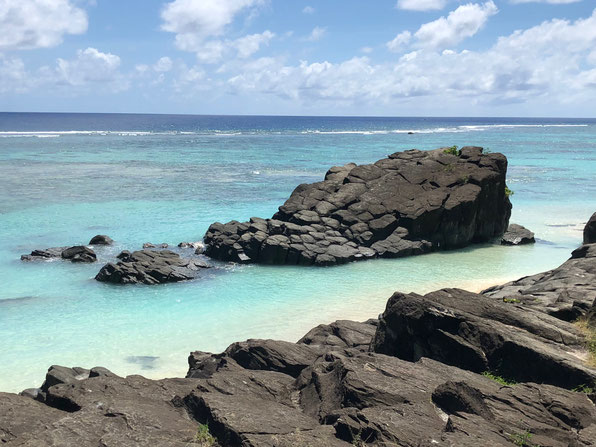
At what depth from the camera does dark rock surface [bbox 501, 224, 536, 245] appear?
3312cm

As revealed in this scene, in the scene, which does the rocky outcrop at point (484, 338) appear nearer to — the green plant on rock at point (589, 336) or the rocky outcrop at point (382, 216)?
the green plant on rock at point (589, 336)

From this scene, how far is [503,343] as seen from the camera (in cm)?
1250

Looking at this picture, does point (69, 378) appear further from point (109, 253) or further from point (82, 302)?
point (109, 253)

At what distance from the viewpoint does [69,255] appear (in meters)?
29.3

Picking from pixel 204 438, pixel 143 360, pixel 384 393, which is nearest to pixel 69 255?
pixel 143 360

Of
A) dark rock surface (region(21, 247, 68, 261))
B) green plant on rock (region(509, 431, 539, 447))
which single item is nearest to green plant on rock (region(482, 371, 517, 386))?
green plant on rock (region(509, 431, 539, 447))

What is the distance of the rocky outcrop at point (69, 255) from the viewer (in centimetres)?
2885

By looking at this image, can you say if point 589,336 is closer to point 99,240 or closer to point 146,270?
point 146,270

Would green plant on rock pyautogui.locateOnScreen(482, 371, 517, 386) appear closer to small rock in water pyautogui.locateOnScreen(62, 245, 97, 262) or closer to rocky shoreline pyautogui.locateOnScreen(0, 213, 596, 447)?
rocky shoreline pyautogui.locateOnScreen(0, 213, 596, 447)

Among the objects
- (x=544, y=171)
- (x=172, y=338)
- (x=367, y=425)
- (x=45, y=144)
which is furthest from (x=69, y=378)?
(x=45, y=144)

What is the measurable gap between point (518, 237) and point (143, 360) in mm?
22414

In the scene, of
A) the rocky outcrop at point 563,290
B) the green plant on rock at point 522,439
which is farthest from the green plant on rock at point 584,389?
the rocky outcrop at point 563,290

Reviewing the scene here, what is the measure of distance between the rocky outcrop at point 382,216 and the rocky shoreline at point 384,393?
556 inches

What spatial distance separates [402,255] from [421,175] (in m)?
6.32
